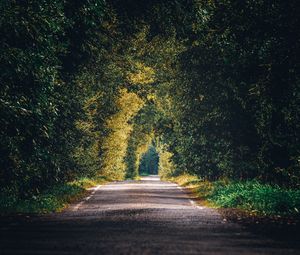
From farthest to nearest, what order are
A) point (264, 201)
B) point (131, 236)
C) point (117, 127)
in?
1. point (117, 127)
2. point (264, 201)
3. point (131, 236)

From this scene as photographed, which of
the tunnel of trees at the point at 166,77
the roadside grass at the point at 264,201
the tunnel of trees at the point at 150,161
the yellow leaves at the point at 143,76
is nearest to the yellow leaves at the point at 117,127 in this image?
the yellow leaves at the point at 143,76

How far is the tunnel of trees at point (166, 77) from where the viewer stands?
15.5 metres

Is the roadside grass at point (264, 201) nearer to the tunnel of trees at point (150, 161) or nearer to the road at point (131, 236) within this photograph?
the road at point (131, 236)

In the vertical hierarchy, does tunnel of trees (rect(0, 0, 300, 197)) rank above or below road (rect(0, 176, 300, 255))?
above

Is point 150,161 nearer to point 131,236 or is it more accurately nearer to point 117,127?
point 117,127

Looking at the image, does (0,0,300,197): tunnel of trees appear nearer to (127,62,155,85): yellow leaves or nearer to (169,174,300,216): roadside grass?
(127,62,155,85): yellow leaves

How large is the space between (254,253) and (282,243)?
155cm

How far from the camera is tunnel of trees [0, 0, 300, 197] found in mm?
15539

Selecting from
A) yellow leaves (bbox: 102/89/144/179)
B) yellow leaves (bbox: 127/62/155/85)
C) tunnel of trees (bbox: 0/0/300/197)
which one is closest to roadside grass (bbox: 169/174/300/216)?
tunnel of trees (bbox: 0/0/300/197)

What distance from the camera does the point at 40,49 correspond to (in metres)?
15.6

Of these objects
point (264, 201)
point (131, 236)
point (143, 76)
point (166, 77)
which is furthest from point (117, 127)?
point (131, 236)

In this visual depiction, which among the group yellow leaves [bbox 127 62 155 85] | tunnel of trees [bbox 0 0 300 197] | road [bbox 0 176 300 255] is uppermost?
yellow leaves [bbox 127 62 155 85]

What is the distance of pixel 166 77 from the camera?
30969 millimetres

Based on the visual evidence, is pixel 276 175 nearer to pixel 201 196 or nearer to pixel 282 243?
pixel 201 196
